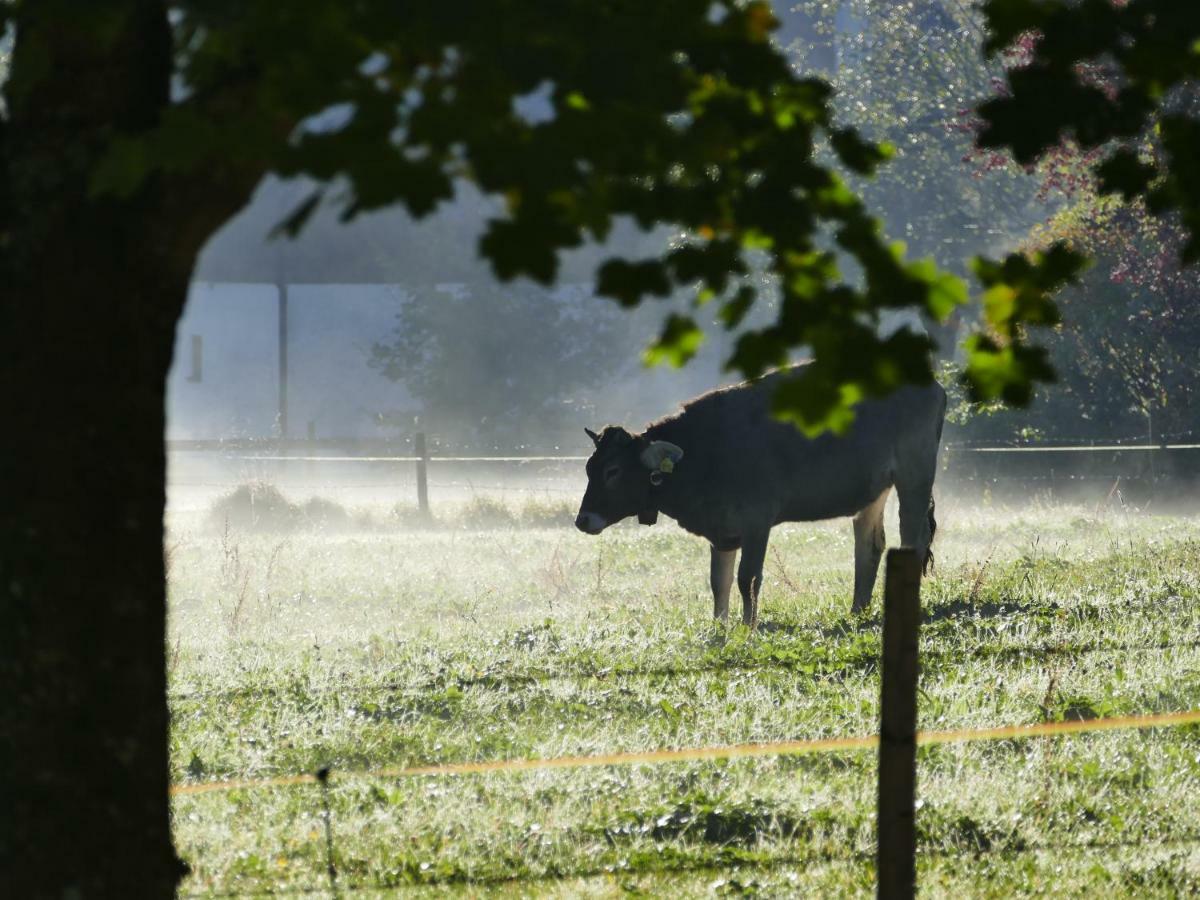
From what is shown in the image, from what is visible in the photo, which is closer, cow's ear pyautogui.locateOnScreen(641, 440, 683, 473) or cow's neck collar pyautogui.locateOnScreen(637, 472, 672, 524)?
cow's ear pyautogui.locateOnScreen(641, 440, 683, 473)

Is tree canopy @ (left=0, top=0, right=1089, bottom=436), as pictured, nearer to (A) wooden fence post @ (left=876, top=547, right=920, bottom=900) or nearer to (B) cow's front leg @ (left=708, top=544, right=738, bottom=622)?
(A) wooden fence post @ (left=876, top=547, right=920, bottom=900)

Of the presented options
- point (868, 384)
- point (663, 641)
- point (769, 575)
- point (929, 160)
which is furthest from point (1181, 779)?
point (929, 160)

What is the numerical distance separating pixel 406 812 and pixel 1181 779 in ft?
12.0

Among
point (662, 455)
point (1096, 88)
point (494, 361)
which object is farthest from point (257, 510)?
point (494, 361)

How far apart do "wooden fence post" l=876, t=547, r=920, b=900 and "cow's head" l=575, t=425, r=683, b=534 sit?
30.6 feet

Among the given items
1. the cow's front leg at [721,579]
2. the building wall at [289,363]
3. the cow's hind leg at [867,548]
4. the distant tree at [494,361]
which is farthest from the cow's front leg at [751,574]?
the building wall at [289,363]

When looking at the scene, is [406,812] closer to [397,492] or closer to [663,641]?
Result: [663,641]

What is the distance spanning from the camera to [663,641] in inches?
479

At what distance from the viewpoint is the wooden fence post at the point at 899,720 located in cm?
501

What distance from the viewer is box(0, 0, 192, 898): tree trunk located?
3.98 meters

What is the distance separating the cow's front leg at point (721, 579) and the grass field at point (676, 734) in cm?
28

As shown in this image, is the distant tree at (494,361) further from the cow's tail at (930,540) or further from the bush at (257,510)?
the cow's tail at (930,540)

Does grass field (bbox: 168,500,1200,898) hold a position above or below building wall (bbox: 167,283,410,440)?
below

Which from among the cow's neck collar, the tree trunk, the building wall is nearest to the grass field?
the cow's neck collar
